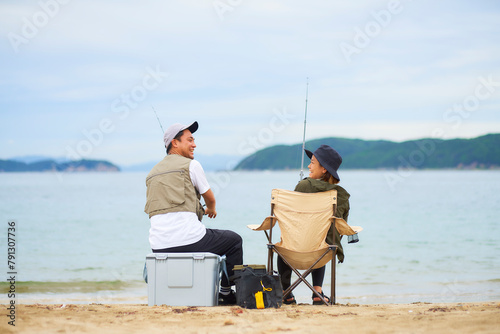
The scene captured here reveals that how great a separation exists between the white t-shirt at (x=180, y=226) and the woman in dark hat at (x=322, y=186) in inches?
31.9

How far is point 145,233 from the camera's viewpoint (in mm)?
14508

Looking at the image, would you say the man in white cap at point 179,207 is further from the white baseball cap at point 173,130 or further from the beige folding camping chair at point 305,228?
the beige folding camping chair at point 305,228

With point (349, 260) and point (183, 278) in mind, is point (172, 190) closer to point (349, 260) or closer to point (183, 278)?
point (183, 278)

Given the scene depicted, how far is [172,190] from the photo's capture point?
341 centimetres

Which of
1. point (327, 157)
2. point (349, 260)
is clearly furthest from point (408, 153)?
point (327, 157)

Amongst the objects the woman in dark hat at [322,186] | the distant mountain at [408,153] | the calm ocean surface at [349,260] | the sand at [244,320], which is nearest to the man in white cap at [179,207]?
the sand at [244,320]

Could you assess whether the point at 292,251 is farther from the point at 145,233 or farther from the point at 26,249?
the point at 145,233

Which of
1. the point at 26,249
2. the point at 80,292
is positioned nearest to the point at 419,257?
the point at 80,292

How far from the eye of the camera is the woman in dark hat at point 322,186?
3892mm

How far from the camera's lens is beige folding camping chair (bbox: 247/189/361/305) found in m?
3.78

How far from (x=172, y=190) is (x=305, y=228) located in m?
1.04

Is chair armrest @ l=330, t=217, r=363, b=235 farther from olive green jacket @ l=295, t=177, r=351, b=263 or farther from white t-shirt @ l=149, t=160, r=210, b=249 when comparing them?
white t-shirt @ l=149, t=160, r=210, b=249

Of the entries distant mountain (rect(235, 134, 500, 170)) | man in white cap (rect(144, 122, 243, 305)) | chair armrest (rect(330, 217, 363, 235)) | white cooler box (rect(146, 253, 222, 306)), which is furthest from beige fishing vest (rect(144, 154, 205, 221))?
distant mountain (rect(235, 134, 500, 170))

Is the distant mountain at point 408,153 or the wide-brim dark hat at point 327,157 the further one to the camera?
the distant mountain at point 408,153
